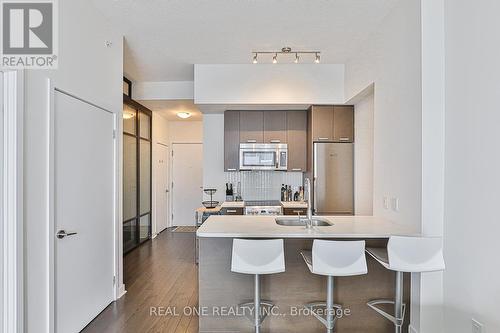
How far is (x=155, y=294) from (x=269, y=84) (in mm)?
3159

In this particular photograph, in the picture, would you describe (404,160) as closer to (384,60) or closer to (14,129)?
(384,60)

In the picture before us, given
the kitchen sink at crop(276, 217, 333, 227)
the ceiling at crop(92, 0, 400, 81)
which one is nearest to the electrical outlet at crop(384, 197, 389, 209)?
the kitchen sink at crop(276, 217, 333, 227)

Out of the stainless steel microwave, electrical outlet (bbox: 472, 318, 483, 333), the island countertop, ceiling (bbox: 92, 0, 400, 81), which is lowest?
electrical outlet (bbox: 472, 318, 483, 333)

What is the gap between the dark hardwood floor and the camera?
285cm

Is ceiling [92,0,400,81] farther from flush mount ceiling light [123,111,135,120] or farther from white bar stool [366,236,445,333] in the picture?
white bar stool [366,236,445,333]

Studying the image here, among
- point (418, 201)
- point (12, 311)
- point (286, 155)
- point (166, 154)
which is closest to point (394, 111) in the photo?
point (418, 201)

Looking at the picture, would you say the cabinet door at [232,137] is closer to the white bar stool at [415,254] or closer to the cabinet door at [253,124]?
the cabinet door at [253,124]

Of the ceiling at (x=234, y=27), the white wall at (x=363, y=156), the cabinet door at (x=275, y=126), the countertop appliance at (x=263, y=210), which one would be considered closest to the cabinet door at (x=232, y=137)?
the cabinet door at (x=275, y=126)

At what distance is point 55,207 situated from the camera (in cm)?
240

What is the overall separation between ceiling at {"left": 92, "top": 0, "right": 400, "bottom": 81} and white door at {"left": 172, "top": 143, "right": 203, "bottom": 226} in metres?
3.38

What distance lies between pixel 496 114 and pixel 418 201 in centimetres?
82

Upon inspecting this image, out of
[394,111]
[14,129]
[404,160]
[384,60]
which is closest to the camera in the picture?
[14,129]

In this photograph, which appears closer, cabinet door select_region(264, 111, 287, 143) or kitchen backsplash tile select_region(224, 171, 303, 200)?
cabinet door select_region(264, 111, 287, 143)

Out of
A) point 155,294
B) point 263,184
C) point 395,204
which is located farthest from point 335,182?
point 155,294
